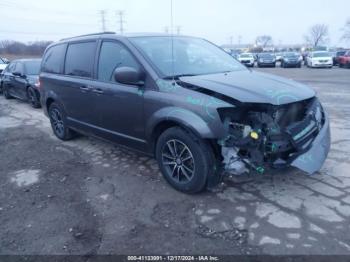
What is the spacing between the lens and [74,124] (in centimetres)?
551

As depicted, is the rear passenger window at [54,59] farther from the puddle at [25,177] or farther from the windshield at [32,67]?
the windshield at [32,67]

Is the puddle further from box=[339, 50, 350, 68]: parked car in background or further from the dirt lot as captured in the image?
box=[339, 50, 350, 68]: parked car in background

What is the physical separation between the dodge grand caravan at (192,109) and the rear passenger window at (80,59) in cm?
2

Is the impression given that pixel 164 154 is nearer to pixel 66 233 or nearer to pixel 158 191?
pixel 158 191

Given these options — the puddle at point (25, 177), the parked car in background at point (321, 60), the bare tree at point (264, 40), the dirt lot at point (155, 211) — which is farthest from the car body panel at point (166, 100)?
the bare tree at point (264, 40)

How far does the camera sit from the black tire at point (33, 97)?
9859 millimetres

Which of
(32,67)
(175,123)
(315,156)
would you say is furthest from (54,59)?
(32,67)

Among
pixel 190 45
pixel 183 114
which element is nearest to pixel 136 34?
pixel 190 45

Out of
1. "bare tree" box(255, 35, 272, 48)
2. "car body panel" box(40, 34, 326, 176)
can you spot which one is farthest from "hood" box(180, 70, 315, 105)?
"bare tree" box(255, 35, 272, 48)

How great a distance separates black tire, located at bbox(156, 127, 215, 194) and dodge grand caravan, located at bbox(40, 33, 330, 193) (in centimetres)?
1

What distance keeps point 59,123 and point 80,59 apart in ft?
5.59

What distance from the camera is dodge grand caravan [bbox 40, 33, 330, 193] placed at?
3275 mm

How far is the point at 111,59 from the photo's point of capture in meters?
4.44

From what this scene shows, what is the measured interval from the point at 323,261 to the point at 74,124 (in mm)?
4340
